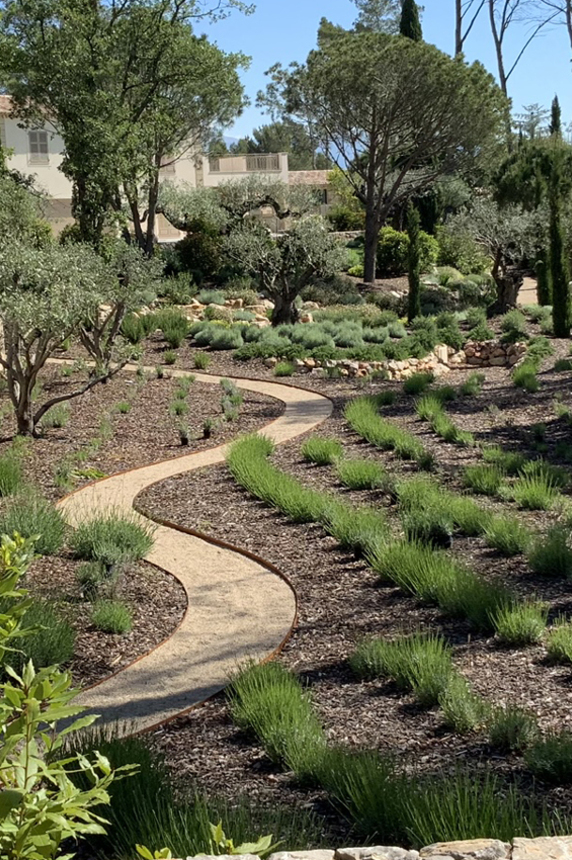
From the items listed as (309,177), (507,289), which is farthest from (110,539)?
(309,177)

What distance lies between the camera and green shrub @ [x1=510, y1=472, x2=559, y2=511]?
770 centimetres

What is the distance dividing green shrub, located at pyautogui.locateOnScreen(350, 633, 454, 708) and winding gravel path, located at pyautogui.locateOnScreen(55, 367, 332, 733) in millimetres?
685

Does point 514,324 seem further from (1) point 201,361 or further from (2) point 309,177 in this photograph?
(2) point 309,177

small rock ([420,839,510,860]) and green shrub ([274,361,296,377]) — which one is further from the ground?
green shrub ([274,361,296,377])

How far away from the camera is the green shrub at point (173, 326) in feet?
55.0

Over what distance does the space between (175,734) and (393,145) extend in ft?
83.9

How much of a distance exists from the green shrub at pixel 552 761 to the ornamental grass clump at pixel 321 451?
225 inches

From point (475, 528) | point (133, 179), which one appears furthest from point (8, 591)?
point (133, 179)

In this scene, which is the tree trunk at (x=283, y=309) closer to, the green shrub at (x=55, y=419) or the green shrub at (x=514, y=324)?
the green shrub at (x=514, y=324)

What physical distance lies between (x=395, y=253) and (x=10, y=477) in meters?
22.2

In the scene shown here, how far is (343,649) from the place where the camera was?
212 inches

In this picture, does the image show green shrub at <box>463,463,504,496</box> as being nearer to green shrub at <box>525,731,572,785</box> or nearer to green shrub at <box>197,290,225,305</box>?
green shrub at <box>525,731,572,785</box>

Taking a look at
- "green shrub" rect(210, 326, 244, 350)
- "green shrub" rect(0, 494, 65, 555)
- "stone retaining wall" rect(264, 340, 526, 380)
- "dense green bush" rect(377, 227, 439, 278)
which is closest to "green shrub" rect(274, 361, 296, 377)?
"stone retaining wall" rect(264, 340, 526, 380)

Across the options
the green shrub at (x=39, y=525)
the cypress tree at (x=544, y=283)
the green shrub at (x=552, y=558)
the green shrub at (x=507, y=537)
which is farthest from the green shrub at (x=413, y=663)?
the cypress tree at (x=544, y=283)
